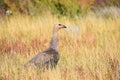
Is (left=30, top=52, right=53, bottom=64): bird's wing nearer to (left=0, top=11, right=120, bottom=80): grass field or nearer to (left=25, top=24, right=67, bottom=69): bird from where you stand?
(left=25, top=24, right=67, bottom=69): bird

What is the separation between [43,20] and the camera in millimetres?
12023

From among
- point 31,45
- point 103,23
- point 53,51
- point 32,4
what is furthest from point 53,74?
point 32,4

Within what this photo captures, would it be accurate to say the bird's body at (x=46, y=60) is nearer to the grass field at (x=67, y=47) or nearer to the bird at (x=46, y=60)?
the bird at (x=46, y=60)

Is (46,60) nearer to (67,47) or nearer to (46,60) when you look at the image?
(46,60)

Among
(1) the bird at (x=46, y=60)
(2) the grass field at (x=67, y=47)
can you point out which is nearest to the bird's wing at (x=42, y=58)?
(1) the bird at (x=46, y=60)

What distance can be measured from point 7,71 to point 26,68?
0.29 metres

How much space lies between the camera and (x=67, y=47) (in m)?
9.19

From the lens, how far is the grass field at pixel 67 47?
6.32m

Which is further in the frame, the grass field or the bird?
the bird

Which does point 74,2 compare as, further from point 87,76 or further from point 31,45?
point 87,76

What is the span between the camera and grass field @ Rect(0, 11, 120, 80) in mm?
6324

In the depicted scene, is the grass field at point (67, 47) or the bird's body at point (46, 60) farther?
the bird's body at point (46, 60)

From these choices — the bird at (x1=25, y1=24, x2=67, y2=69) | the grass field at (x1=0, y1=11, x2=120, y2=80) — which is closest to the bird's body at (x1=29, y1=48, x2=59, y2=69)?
the bird at (x1=25, y1=24, x2=67, y2=69)

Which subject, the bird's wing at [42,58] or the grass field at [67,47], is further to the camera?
the bird's wing at [42,58]
